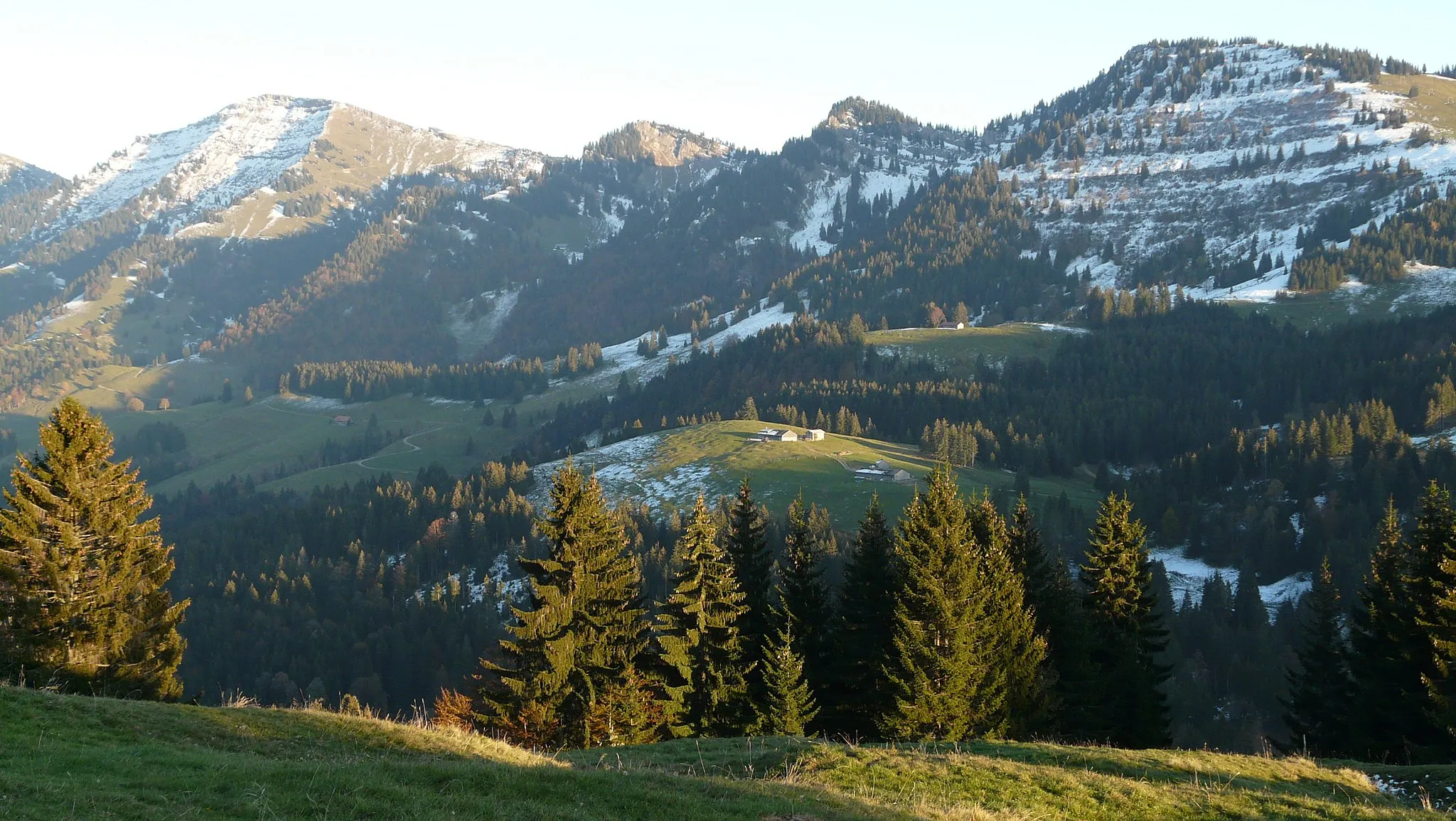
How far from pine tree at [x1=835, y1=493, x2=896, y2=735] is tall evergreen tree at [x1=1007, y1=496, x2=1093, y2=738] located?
7.92 m

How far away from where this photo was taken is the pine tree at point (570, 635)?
1797 inches

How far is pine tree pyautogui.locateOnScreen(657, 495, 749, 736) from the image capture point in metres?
47.5

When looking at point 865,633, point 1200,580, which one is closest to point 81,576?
point 865,633

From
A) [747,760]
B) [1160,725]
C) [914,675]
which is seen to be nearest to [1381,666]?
[1160,725]

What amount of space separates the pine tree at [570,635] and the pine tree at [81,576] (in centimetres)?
1614

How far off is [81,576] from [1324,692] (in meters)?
65.5

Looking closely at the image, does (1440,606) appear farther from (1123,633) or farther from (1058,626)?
(1058,626)

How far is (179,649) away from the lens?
48.5 meters

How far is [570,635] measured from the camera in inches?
1813

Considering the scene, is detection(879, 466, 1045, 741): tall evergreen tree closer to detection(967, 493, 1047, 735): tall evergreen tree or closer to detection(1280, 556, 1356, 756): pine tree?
detection(967, 493, 1047, 735): tall evergreen tree

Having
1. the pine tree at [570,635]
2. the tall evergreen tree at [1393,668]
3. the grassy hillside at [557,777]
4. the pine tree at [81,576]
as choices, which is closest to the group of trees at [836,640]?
the pine tree at [570,635]

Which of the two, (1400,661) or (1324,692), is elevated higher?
(1400,661)

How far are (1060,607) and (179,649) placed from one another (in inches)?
1839

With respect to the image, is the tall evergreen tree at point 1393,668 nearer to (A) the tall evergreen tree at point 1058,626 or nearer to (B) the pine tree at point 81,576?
(A) the tall evergreen tree at point 1058,626
